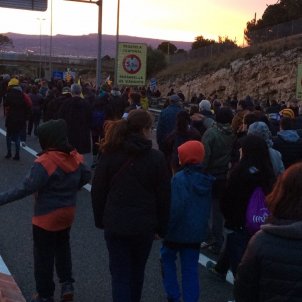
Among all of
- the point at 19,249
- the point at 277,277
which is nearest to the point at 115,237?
the point at 277,277

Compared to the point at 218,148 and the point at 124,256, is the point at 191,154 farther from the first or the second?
the point at 218,148

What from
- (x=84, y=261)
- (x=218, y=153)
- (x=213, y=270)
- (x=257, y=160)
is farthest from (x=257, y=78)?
(x=257, y=160)

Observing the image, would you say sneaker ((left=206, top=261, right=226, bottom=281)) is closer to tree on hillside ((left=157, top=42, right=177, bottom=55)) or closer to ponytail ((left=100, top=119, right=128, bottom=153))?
ponytail ((left=100, top=119, right=128, bottom=153))

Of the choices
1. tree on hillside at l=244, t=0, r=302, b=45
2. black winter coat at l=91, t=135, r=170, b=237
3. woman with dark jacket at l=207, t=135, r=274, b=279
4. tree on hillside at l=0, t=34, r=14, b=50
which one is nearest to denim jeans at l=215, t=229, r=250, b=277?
woman with dark jacket at l=207, t=135, r=274, b=279

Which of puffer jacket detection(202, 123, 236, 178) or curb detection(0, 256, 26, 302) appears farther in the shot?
puffer jacket detection(202, 123, 236, 178)

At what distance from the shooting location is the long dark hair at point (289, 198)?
2732 mm

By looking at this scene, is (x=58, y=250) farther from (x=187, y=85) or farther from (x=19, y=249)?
(x=187, y=85)

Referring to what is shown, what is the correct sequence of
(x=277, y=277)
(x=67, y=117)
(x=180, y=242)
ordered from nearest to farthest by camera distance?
(x=277, y=277)
(x=180, y=242)
(x=67, y=117)

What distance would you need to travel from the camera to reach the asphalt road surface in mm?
5617

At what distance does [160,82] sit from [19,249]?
198 feet

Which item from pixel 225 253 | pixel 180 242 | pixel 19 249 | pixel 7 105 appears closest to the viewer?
pixel 180 242

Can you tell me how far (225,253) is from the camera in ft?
19.1

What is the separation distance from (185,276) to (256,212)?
2.68 feet

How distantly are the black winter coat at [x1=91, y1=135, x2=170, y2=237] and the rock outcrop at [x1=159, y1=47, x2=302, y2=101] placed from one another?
34908mm
